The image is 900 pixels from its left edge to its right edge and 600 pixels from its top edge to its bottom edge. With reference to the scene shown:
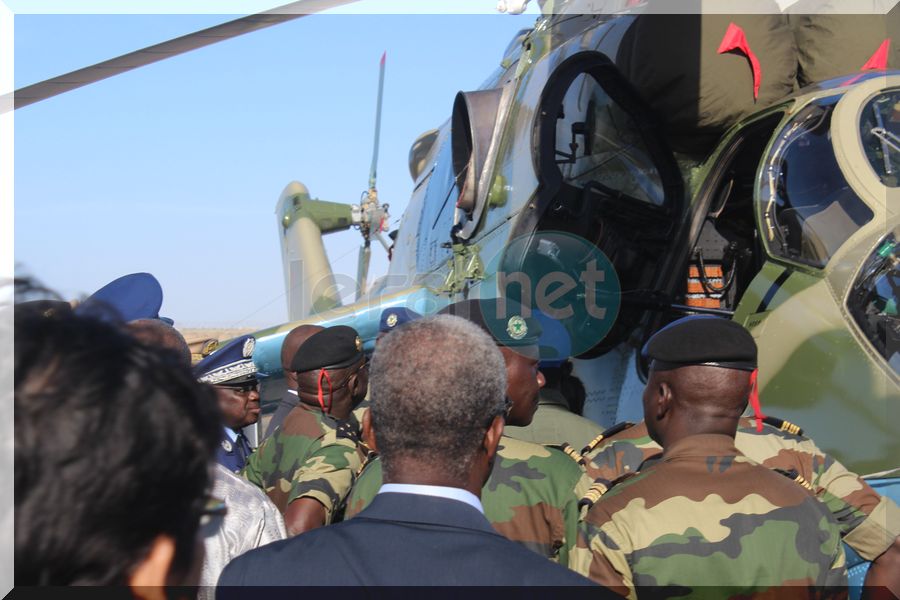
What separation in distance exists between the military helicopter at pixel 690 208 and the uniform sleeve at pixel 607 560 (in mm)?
1583

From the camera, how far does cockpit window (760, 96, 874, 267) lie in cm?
370

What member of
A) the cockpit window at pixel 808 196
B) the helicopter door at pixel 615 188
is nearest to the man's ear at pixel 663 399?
the cockpit window at pixel 808 196

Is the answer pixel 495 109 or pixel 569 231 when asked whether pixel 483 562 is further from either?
pixel 495 109

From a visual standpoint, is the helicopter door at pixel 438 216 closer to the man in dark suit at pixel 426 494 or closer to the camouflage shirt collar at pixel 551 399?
the camouflage shirt collar at pixel 551 399

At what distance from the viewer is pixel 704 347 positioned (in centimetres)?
232

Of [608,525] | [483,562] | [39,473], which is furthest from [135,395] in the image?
[608,525]

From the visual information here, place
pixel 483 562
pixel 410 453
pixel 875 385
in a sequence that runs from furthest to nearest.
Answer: pixel 875 385 → pixel 410 453 → pixel 483 562

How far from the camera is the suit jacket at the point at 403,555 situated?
1.39 metres

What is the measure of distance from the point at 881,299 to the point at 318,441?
222cm

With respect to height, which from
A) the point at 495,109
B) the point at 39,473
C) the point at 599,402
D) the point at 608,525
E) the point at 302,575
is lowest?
the point at 599,402

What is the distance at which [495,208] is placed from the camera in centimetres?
592

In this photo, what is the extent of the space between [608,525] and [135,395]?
1356 mm

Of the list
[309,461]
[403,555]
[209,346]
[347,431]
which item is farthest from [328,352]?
[209,346]

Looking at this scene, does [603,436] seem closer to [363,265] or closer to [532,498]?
[532,498]
